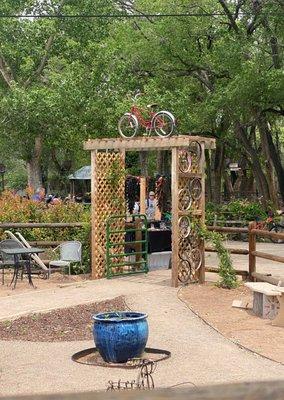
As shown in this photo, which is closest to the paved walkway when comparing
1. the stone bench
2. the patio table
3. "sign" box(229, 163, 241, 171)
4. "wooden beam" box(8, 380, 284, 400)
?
the stone bench

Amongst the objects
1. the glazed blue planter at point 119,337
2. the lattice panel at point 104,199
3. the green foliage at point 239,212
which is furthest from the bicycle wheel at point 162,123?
the green foliage at point 239,212

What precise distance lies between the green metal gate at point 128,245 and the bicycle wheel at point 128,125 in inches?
65.3

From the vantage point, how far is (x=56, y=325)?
357 inches

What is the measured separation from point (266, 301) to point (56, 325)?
279 cm

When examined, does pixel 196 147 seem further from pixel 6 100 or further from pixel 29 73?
pixel 29 73

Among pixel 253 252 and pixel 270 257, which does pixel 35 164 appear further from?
pixel 270 257

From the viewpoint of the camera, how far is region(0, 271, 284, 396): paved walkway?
6.24 metres

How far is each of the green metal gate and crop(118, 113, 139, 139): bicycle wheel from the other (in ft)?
5.44

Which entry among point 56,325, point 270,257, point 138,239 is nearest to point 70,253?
point 138,239

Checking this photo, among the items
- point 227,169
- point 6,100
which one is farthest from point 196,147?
point 227,169

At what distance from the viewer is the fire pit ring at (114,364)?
6.90 metres

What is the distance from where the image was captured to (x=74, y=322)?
30.3 feet

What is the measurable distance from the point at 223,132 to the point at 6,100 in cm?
1054

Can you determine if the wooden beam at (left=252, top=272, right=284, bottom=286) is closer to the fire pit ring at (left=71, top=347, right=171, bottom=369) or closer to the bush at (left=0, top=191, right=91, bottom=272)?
A: the fire pit ring at (left=71, top=347, right=171, bottom=369)
